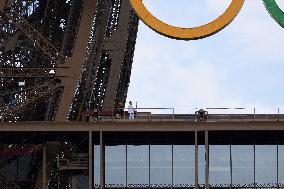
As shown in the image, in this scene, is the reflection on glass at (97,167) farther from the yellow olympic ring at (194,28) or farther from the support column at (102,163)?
the yellow olympic ring at (194,28)

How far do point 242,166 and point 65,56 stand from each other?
1642 centimetres

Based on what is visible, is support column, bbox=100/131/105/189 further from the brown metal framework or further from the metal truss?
the metal truss

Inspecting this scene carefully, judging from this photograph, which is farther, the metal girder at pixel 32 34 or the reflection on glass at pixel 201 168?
the metal girder at pixel 32 34

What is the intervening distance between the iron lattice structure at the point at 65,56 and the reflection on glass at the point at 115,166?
3775 millimetres

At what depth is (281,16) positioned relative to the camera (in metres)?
57.0

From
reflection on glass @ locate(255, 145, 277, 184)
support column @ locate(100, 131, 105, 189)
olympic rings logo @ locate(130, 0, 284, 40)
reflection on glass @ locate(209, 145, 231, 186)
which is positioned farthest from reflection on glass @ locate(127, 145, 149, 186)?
olympic rings logo @ locate(130, 0, 284, 40)

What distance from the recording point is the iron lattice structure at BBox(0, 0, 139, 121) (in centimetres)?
5938

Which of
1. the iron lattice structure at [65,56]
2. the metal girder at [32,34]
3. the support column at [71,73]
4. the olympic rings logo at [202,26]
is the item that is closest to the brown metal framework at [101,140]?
the support column at [71,73]

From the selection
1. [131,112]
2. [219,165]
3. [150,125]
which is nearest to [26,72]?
[131,112]

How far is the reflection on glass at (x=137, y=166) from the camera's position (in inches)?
2251

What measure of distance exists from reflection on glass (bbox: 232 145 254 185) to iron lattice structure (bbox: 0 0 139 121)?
8905 millimetres

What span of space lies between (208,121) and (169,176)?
3721 mm

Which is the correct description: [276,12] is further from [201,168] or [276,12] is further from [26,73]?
[26,73]

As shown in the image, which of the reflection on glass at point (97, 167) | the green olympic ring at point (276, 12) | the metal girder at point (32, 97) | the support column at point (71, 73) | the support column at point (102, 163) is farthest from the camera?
the metal girder at point (32, 97)
